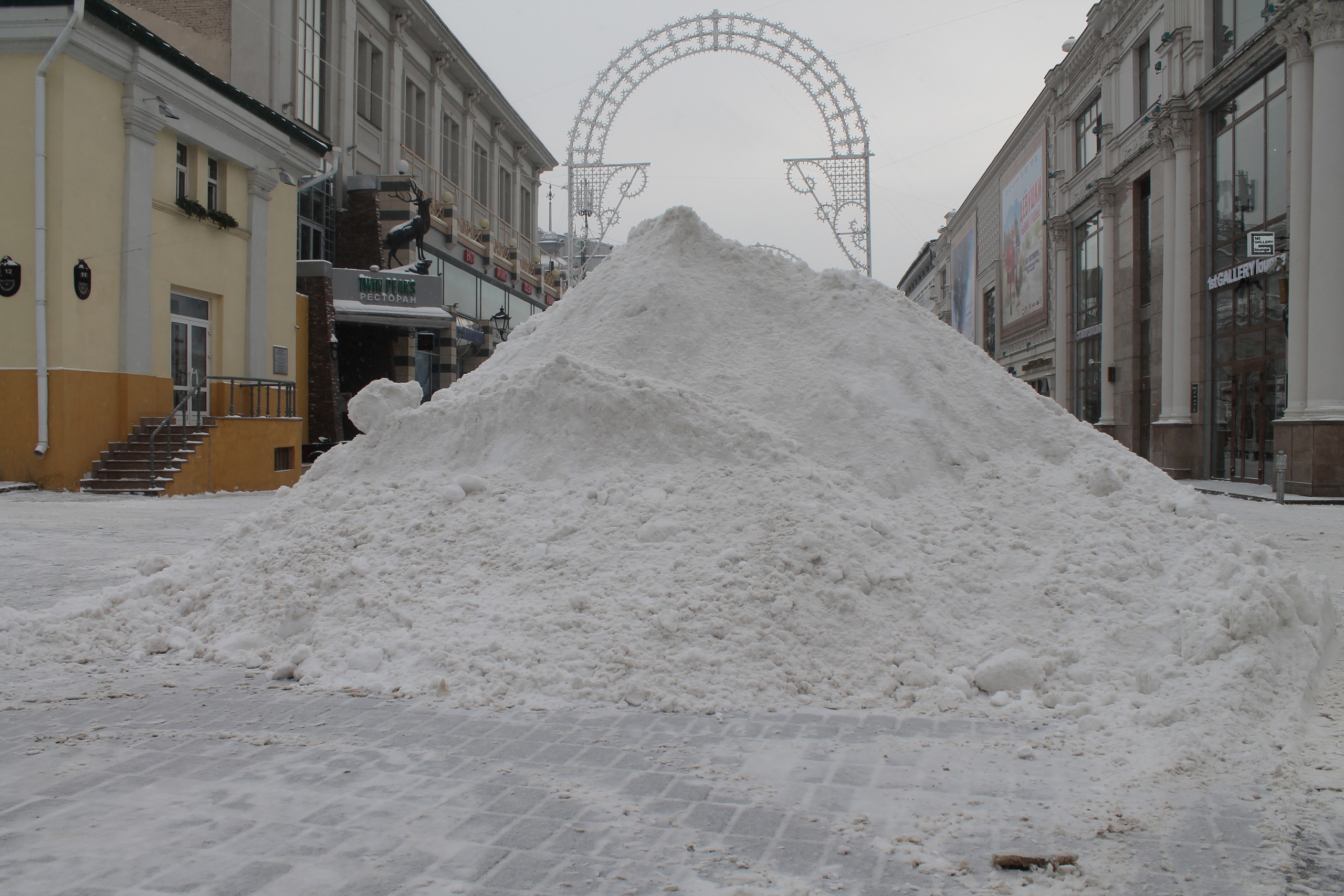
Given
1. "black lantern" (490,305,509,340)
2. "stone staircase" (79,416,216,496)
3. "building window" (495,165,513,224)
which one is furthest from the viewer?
"building window" (495,165,513,224)

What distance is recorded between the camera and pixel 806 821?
105 inches

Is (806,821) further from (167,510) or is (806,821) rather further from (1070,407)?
(1070,407)

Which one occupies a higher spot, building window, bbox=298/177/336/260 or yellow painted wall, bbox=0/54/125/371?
building window, bbox=298/177/336/260

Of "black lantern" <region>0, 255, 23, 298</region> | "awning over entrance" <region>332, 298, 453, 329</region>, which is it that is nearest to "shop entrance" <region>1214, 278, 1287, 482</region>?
"awning over entrance" <region>332, 298, 453, 329</region>

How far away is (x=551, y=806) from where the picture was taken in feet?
9.11

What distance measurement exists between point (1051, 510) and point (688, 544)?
2183 millimetres

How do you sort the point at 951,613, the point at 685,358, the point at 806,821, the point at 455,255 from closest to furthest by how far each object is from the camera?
Answer: the point at 806,821
the point at 951,613
the point at 685,358
the point at 455,255

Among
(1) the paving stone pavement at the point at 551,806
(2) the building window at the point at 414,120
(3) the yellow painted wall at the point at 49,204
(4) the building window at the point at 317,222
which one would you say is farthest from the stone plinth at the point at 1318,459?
(2) the building window at the point at 414,120

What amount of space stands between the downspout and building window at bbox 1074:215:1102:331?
25114 millimetres

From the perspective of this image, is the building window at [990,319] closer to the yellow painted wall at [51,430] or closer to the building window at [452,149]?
the building window at [452,149]

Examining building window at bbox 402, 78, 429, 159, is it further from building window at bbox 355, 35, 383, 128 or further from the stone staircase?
the stone staircase

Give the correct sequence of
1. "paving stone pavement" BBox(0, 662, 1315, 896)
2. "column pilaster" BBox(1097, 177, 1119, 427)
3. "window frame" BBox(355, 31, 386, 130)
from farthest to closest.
A: "column pilaster" BBox(1097, 177, 1119, 427) < "window frame" BBox(355, 31, 386, 130) < "paving stone pavement" BBox(0, 662, 1315, 896)

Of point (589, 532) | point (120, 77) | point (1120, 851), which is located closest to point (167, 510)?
point (120, 77)

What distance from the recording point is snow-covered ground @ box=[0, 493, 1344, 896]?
7.72 ft
